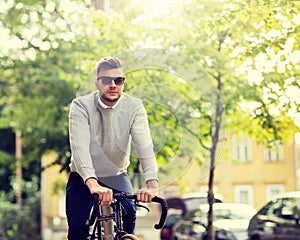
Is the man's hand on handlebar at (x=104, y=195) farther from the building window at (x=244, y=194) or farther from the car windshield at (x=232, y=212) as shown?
the building window at (x=244, y=194)

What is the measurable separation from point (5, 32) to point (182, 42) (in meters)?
5.71

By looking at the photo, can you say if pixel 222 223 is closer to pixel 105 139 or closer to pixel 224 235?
pixel 224 235

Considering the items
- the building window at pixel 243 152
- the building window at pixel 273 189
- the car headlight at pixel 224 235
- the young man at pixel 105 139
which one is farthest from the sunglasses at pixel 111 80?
the building window at pixel 273 189

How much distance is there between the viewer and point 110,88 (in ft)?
16.4

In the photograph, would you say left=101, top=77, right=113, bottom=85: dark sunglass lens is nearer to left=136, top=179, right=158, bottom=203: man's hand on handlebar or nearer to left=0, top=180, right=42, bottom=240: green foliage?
left=136, top=179, right=158, bottom=203: man's hand on handlebar

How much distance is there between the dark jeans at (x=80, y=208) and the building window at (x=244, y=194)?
3571 cm

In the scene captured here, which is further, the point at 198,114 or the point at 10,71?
the point at 10,71

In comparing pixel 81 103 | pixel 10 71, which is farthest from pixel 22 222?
pixel 81 103

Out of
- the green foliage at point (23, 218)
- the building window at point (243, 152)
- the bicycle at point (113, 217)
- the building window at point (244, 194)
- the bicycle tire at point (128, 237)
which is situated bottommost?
the green foliage at point (23, 218)

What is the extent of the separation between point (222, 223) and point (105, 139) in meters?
6.87

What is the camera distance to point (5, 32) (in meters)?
15.9

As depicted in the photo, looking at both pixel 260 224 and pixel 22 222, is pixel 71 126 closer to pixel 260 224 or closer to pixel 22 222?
pixel 260 224

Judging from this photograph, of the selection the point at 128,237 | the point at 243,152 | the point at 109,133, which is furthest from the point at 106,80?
the point at 243,152

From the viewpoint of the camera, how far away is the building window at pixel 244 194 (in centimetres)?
4059
